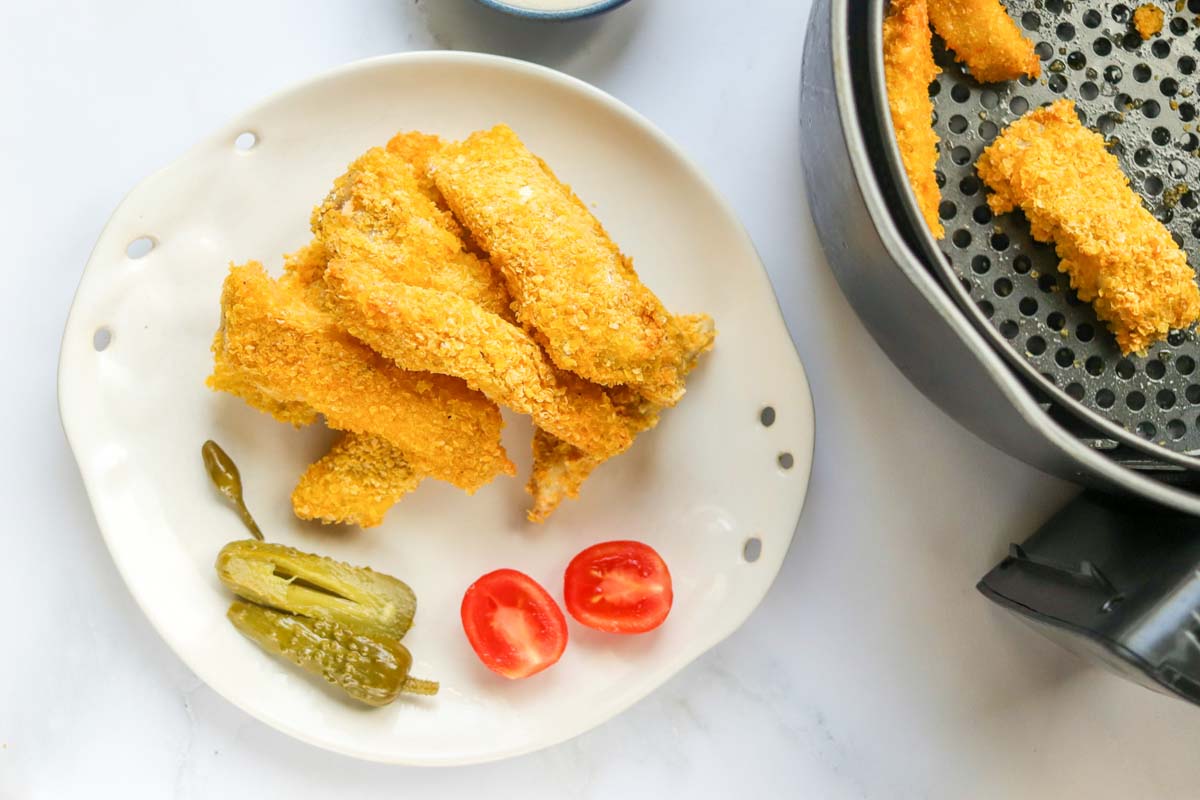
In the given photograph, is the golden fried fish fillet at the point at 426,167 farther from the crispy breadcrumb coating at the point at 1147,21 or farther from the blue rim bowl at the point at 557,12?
the crispy breadcrumb coating at the point at 1147,21

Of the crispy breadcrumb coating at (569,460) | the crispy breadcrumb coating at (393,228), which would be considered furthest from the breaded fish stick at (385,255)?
the crispy breadcrumb coating at (569,460)

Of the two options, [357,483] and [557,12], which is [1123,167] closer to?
[557,12]

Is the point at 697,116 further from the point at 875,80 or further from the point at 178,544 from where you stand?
the point at 178,544

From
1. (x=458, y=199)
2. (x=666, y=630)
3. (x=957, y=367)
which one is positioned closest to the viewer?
(x=957, y=367)

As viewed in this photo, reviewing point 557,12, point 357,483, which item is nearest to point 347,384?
point 357,483

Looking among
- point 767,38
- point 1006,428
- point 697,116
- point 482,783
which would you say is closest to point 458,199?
point 697,116

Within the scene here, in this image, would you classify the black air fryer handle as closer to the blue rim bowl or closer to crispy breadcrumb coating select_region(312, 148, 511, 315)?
crispy breadcrumb coating select_region(312, 148, 511, 315)
